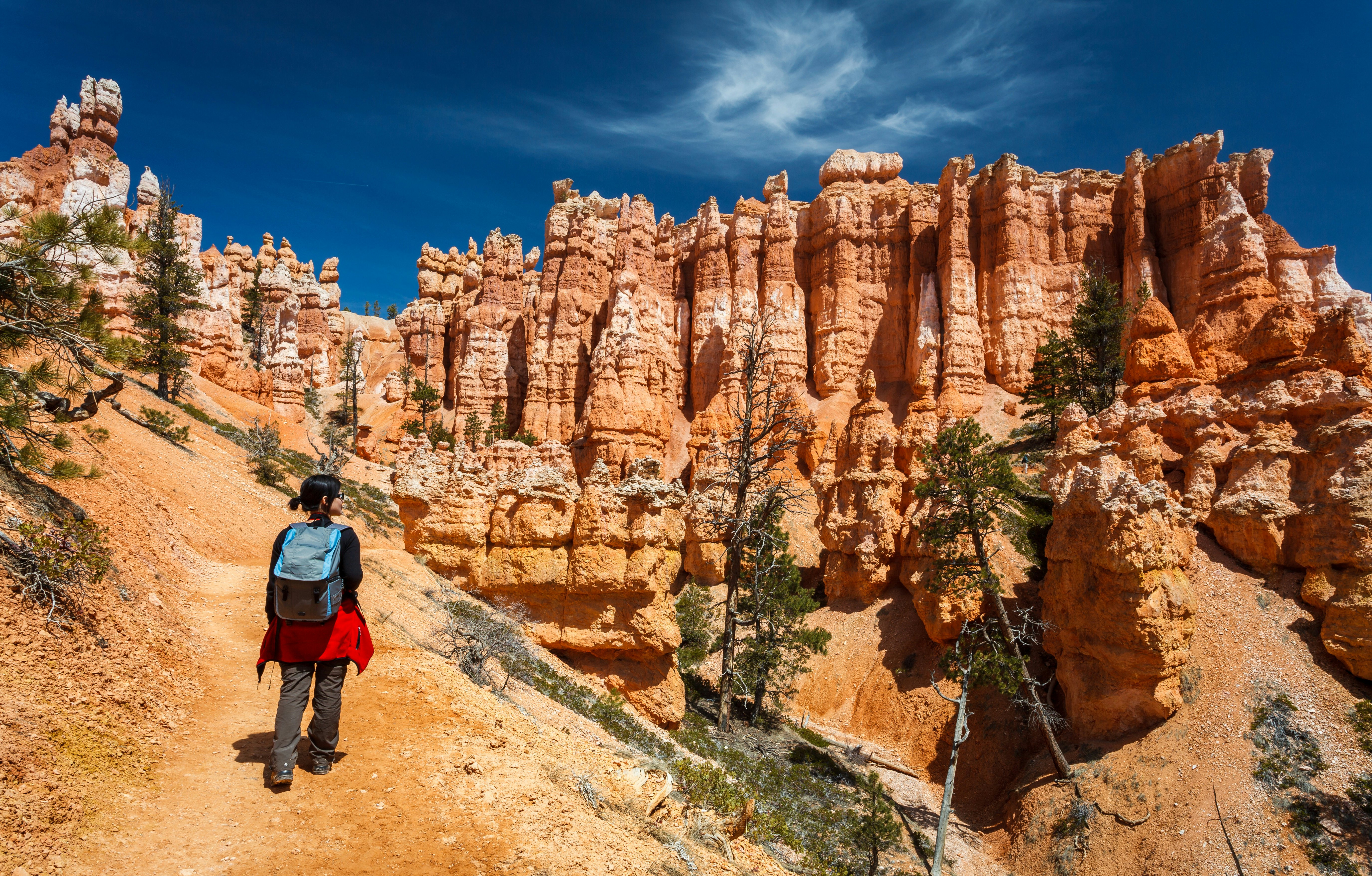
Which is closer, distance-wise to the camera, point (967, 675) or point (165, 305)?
point (967, 675)

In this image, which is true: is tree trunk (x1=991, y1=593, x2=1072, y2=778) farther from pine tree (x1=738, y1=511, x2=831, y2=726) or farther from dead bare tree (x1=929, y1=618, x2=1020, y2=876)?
pine tree (x1=738, y1=511, x2=831, y2=726)

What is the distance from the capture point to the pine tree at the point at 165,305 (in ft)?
→ 86.1

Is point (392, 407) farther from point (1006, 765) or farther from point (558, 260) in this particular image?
point (1006, 765)

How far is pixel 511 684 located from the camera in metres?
9.71

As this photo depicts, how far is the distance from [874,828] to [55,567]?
12406 mm

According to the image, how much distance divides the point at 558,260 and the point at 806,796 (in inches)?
1694

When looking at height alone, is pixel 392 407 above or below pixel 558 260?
below

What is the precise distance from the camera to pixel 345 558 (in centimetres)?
511

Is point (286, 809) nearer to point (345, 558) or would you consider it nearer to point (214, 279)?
point (345, 558)

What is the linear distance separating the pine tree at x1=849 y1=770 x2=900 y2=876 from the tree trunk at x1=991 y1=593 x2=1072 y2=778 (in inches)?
143

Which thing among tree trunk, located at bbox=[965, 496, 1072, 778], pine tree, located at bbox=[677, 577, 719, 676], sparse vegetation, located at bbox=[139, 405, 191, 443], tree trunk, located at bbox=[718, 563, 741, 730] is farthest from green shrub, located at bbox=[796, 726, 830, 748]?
Answer: sparse vegetation, located at bbox=[139, 405, 191, 443]

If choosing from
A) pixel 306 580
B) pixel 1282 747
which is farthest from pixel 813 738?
pixel 306 580

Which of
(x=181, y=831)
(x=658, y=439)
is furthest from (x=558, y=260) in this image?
(x=181, y=831)

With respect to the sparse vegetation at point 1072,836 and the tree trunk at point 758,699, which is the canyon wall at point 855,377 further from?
the tree trunk at point 758,699
